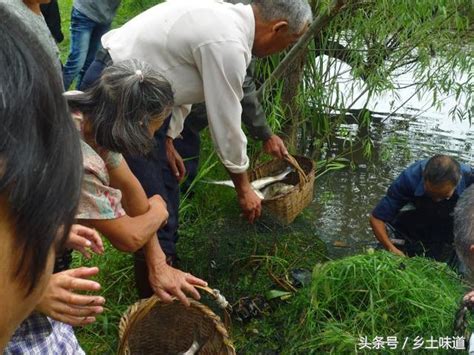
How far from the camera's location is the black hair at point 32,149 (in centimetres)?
63

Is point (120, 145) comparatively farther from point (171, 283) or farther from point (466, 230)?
point (466, 230)

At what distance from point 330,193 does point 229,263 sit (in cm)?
234

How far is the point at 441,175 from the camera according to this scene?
3641 millimetres

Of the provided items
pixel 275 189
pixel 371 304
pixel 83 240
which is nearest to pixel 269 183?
pixel 275 189

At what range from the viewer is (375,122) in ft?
22.4

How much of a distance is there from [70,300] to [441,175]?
107 inches

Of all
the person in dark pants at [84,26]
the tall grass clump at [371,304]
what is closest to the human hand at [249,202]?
the tall grass clump at [371,304]

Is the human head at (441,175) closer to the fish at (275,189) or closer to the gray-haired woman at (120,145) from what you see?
the fish at (275,189)

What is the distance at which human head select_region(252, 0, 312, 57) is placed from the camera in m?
2.68

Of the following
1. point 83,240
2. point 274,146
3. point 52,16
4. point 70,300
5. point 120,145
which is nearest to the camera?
point 70,300

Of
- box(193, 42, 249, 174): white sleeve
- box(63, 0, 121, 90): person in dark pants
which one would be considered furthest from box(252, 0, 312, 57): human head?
box(63, 0, 121, 90): person in dark pants

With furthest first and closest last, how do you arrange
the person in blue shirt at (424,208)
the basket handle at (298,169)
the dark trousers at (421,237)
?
the dark trousers at (421,237) < the person in blue shirt at (424,208) < the basket handle at (298,169)

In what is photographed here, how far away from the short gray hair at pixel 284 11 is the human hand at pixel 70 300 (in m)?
1.57

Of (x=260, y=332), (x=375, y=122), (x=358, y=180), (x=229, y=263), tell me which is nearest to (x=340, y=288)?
(x=260, y=332)
